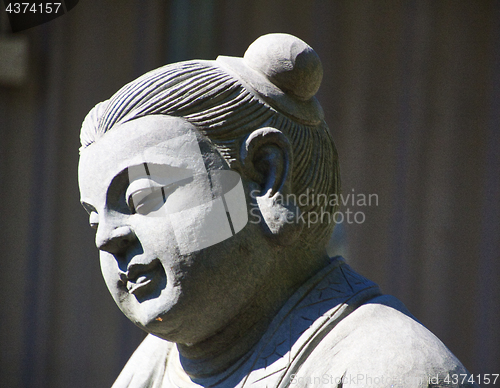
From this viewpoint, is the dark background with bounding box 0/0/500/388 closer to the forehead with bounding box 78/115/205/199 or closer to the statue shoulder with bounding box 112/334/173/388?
the statue shoulder with bounding box 112/334/173/388

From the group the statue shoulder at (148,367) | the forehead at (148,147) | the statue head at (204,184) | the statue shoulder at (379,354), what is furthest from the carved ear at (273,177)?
the statue shoulder at (148,367)

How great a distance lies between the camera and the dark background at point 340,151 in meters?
3.52

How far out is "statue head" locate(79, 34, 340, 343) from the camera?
5.09ft

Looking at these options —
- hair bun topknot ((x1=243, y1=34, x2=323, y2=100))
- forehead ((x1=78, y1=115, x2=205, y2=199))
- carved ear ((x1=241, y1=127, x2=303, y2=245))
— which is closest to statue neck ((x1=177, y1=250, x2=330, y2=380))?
carved ear ((x1=241, y1=127, x2=303, y2=245))

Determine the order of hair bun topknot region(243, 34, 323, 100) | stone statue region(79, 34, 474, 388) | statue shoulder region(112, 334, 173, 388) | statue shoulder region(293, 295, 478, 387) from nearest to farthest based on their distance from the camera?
statue shoulder region(293, 295, 478, 387) < stone statue region(79, 34, 474, 388) < hair bun topknot region(243, 34, 323, 100) < statue shoulder region(112, 334, 173, 388)

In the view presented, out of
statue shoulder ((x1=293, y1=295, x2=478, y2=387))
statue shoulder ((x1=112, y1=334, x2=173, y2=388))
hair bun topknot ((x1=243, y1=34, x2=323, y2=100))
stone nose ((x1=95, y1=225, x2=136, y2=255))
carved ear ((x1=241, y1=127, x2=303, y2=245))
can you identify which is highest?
hair bun topknot ((x1=243, y1=34, x2=323, y2=100))

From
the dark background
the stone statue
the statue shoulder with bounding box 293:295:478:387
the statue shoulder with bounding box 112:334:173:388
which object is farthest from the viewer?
the dark background

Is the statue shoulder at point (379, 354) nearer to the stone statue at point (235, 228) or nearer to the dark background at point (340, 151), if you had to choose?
the stone statue at point (235, 228)

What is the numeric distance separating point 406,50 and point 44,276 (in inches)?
97.3

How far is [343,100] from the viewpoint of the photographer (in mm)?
3637

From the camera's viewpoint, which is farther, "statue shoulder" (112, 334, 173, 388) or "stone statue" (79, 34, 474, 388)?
"statue shoulder" (112, 334, 173, 388)

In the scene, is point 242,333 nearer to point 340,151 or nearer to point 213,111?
point 213,111

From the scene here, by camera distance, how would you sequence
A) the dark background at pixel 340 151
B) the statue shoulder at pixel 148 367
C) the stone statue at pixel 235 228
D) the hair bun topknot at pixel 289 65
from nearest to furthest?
the stone statue at pixel 235 228, the hair bun topknot at pixel 289 65, the statue shoulder at pixel 148 367, the dark background at pixel 340 151

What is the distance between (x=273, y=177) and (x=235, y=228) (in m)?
0.17
